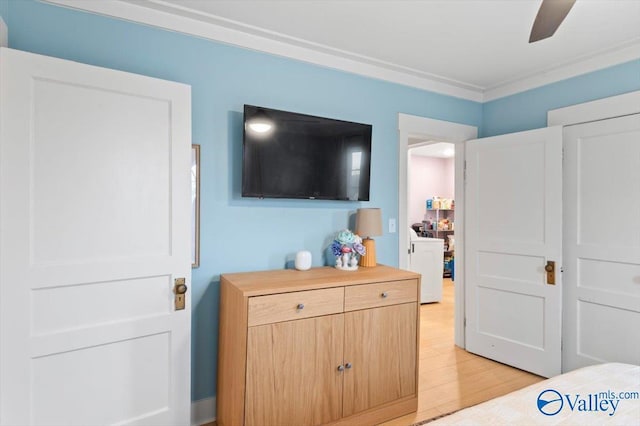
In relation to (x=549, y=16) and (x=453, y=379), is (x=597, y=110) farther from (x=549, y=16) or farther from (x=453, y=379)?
(x=453, y=379)

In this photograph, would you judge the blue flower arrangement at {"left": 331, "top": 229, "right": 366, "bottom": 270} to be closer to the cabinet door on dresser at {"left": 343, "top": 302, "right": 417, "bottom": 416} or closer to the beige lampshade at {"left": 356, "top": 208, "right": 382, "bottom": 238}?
the beige lampshade at {"left": 356, "top": 208, "right": 382, "bottom": 238}

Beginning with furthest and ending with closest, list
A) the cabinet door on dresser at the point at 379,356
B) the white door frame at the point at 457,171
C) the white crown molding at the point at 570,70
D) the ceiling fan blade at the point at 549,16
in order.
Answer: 1. the white door frame at the point at 457,171
2. the white crown molding at the point at 570,70
3. the cabinet door on dresser at the point at 379,356
4. the ceiling fan blade at the point at 549,16

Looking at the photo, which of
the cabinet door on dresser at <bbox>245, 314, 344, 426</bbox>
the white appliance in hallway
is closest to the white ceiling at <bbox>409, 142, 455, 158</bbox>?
the white appliance in hallway

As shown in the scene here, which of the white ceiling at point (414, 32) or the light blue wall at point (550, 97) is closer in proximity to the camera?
the white ceiling at point (414, 32)

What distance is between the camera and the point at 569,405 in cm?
120

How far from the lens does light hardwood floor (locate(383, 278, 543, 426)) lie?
2381 mm

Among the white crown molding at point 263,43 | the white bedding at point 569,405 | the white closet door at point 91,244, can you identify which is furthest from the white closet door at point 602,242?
the white closet door at point 91,244

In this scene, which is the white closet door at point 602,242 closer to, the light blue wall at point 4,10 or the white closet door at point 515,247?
the white closet door at point 515,247

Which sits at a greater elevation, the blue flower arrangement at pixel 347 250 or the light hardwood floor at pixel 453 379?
the blue flower arrangement at pixel 347 250

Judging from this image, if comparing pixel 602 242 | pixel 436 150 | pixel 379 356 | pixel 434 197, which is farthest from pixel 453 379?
pixel 434 197

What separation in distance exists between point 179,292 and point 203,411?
85cm

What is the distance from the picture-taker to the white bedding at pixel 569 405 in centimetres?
Result: 111

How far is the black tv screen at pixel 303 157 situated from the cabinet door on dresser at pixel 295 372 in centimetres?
84

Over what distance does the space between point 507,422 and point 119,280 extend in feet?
5.77
